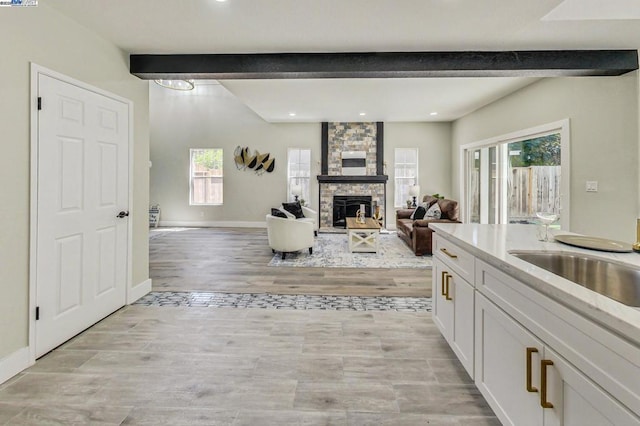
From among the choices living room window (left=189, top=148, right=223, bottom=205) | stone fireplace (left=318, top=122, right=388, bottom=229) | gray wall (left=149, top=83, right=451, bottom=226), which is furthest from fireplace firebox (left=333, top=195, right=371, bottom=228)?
living room window (left=189, top=148, right=223, bottom=205)

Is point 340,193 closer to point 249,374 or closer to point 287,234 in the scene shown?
point 287,234

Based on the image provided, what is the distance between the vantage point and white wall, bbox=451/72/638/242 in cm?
350

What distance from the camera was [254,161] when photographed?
29.0ft

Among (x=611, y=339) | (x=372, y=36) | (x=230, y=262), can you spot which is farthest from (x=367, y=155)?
(x=611, y=339)

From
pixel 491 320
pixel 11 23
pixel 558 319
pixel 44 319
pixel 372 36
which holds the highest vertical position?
pixel 372 36

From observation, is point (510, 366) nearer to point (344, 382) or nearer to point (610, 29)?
point (344, 382)

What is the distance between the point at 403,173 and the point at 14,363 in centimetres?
818

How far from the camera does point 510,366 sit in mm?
1388

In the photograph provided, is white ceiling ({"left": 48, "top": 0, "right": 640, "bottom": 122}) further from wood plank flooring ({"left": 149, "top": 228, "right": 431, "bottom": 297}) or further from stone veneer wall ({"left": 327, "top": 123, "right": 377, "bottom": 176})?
stone veneer wall ({"left": 327, "top": 123, "right": 377, "bottom": 176})

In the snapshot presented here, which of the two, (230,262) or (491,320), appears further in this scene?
(230,262)

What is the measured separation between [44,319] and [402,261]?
14.1 feet

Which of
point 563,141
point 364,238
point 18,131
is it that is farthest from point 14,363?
point 563,141

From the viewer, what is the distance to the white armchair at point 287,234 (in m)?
5.14

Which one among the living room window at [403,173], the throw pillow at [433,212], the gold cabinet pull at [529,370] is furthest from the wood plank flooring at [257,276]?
the living room window at [403,173]
